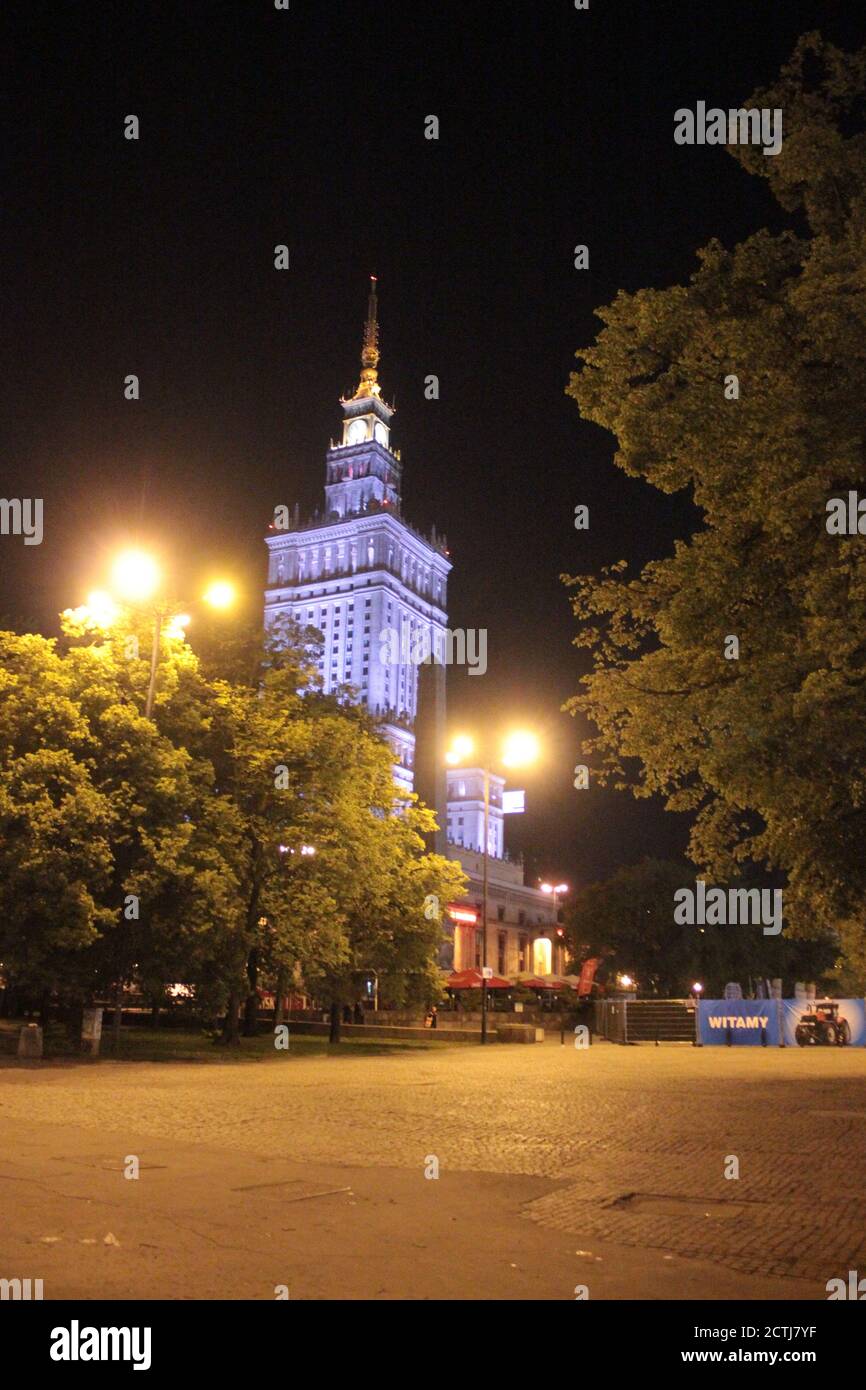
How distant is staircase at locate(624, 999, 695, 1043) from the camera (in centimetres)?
4422

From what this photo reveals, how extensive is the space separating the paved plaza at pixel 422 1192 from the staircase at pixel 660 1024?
25042 mm

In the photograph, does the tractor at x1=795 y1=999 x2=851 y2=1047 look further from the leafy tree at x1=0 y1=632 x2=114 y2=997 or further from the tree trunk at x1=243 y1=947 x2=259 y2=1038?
the leafy tree at x1=0 y1=632 x2=114 y2=997

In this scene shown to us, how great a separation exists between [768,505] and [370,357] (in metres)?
179

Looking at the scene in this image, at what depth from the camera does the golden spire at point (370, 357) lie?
179250mm

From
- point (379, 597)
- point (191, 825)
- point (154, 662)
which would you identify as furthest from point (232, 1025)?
point (379, 597)

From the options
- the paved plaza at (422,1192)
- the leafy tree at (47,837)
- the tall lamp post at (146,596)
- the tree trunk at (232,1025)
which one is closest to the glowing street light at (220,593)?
the tall lamp post at (146,596)

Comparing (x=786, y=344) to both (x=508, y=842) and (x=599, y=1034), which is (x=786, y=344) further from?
(x=508, y=842)

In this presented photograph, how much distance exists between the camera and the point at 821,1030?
144 feet

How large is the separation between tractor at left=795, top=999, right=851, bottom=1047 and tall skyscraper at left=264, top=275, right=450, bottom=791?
98.2 m

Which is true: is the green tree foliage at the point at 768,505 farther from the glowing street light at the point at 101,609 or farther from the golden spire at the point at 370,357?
the golden spire at the point at 370,357

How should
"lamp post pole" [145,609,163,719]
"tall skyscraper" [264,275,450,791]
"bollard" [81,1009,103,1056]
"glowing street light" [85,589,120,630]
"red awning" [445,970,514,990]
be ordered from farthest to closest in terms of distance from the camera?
"tall skyscraper" [264,275,450,791]
"red awning" [445,970,514,990]
"glowing street light" [85,589,120,630]
"lamp post pole" [145,609,163,719]
"bollard" [81,1009,103,1056]

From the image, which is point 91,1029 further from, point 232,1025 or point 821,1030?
point 821,1030

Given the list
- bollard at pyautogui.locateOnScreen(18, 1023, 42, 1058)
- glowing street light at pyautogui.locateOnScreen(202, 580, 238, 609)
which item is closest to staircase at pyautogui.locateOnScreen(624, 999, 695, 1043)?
glowing street light at pyautogui.locateOnScreen(202, 580, 238, 609)
